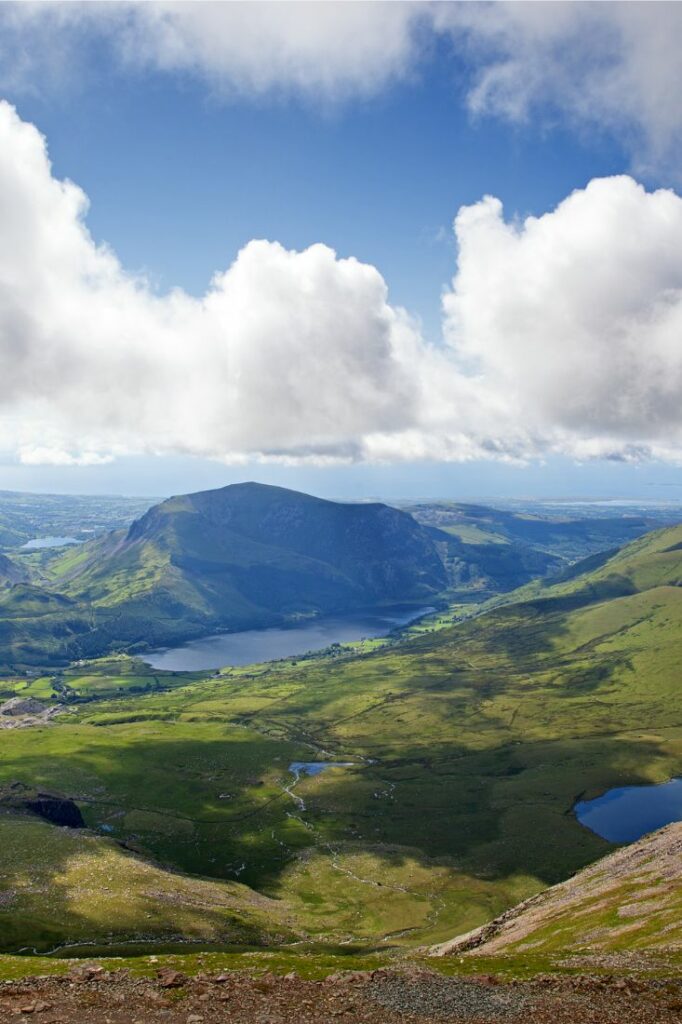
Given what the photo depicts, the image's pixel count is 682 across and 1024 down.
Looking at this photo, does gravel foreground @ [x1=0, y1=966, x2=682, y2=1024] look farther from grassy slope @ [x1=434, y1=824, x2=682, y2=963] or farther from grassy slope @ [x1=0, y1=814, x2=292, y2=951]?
grassy slope @ [x1=0, y1=814, x2=292, y2=951]

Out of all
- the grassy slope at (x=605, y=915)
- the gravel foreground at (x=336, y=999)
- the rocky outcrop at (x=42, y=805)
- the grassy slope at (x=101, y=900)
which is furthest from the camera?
the rocky outcrop at (x=42, y=805)

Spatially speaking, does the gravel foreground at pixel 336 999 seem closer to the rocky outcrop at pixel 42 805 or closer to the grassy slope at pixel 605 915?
the grassy slope at pixel 605 915

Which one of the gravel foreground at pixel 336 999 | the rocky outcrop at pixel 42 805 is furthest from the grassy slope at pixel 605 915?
the rocky outcrop at pixel 42 805

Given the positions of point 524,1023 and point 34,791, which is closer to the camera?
point 524,1023

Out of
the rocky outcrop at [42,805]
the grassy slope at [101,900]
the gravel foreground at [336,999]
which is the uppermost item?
the gravel foreground at [336,999]

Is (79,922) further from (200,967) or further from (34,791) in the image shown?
(34,791)

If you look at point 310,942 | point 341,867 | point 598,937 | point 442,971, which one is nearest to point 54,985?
point 442,971

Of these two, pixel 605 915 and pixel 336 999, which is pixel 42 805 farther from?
pixel 336 999

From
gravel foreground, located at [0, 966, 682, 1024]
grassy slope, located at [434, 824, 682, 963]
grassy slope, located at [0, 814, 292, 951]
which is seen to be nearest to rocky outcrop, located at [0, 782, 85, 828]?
grassy slope, located at [0, 814, 292, 951]

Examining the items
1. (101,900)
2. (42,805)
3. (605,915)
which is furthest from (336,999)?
(42,805)
